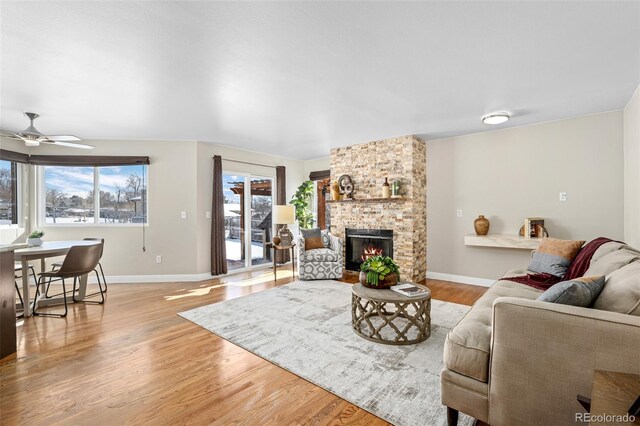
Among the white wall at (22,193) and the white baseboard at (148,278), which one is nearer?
the white wall at (22,193)

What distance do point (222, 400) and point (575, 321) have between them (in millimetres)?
2011

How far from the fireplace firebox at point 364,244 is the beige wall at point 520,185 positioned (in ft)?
2.59

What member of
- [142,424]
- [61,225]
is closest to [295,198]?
[61,225]

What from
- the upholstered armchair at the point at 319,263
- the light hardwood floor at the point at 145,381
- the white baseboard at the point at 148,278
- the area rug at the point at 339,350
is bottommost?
the light hardwood floor at the point at 145,381

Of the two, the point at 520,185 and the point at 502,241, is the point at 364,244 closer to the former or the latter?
the point at 502,241

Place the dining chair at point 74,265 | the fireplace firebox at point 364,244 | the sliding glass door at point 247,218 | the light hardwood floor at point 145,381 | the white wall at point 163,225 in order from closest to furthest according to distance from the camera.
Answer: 1. the light hardwood floor at point 145,381
2. the dining chair at point 74,265
3. the white wall at point 163,225
4. the fireplace firebox at point 364,244
5. the sliding glass door at point 247,218

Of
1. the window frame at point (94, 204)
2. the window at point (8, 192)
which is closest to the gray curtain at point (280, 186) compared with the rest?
the window frame at point (94, 204)

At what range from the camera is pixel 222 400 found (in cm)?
188

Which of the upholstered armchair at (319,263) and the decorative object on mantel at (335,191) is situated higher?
the decorative object on mantel at (335,191)

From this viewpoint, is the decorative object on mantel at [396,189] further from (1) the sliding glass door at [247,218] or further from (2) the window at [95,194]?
(2) the window at [95,194]

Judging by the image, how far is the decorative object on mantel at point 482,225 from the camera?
444 cm

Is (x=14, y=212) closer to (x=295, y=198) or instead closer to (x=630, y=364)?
(x=295, y=198)

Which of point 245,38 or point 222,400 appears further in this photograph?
point 245,38

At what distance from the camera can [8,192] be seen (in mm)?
4574
